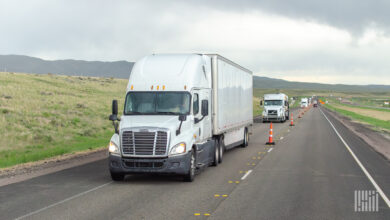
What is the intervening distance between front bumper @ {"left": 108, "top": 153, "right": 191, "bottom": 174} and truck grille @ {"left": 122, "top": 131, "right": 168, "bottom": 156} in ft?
0.59

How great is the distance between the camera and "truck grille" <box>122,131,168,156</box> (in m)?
11.7

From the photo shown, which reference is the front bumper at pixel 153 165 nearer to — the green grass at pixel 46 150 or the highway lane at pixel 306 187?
the highway lane at pixel 306 187

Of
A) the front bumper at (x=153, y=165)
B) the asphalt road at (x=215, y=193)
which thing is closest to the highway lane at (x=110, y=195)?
the asphalt road at (x=215, y=193)

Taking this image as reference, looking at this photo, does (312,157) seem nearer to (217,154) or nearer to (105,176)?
(217,154)

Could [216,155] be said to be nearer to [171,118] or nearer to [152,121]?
[171,118]

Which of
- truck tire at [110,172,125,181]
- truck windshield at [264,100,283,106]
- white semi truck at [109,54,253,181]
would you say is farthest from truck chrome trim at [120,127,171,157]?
truck windshield at [264,100,283,106]

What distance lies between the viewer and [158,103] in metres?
12.9

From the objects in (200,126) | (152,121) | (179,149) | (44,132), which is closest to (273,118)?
(44,132)

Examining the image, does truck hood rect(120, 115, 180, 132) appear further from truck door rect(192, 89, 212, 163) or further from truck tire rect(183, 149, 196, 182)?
truck tire rect(183, 149, 196, 182)

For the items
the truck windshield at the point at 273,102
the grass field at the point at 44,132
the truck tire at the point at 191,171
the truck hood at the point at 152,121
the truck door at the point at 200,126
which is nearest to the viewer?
the truck hood at the point at 152,121

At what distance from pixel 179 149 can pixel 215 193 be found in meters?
1.70

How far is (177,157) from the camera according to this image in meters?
11.7

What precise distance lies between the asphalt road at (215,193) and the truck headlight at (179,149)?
88 cm

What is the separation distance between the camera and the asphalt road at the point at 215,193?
346 inches
